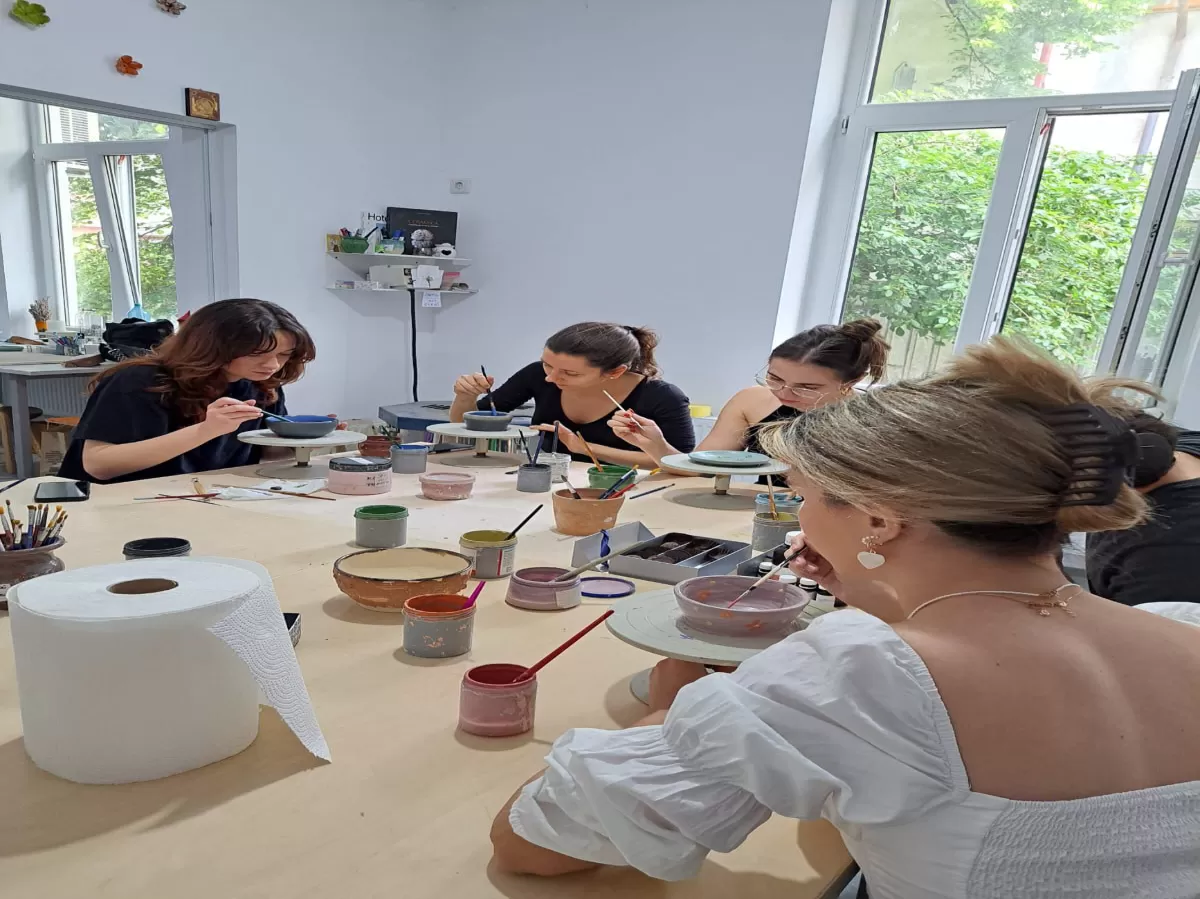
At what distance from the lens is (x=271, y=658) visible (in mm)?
875

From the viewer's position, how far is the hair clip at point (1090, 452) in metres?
0.74

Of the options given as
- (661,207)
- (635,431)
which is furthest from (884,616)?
(661,207)

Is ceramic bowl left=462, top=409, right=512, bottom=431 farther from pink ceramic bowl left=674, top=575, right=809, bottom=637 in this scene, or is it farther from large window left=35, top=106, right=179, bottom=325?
large window left=35, top=106, right=179, bottom=325

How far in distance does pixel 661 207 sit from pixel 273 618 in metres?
3.66

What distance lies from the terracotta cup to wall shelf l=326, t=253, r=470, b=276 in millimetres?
3158

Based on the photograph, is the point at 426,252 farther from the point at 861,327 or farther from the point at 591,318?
the point at 861,327

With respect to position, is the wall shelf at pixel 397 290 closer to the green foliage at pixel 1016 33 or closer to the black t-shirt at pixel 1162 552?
the green foliage at pixel 1016 33

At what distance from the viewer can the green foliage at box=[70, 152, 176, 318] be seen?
16.1 feet

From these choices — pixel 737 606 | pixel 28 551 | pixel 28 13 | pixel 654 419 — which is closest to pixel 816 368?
pixel 654 419

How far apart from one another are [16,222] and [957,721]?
660cm

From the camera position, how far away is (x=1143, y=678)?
719 millimetres

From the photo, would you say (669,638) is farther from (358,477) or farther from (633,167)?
(633,167)

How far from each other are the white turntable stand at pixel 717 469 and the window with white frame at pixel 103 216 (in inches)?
151

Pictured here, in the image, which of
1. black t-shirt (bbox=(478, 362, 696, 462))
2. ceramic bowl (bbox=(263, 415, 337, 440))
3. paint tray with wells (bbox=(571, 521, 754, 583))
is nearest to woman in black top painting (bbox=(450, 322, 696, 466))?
black t-shirt (bbox=(478, 362, 696, 462))
